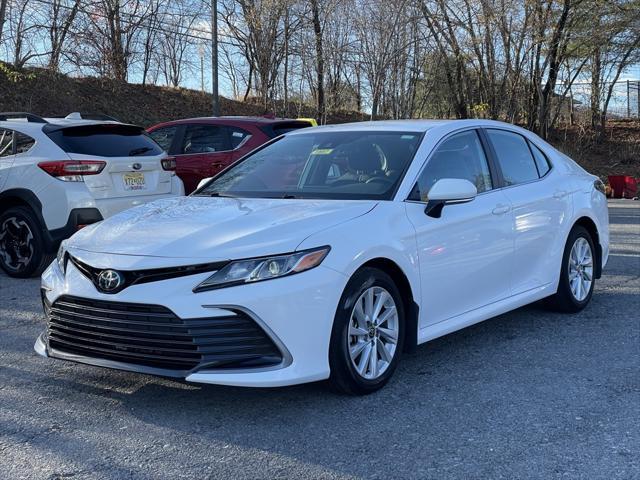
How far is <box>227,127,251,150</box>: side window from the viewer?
33.8ft

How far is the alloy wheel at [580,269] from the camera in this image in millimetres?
6219

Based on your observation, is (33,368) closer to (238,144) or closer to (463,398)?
(463,398)

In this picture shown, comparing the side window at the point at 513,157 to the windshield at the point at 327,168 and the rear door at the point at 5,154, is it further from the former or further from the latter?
the rear door at the point at 5,154

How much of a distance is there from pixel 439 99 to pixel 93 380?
26.3 m

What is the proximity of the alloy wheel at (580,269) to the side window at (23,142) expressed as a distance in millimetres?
5360

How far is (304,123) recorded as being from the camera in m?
11.0

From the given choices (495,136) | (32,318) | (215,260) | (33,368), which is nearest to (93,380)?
(33,368)

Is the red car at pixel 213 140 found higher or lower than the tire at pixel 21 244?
higher

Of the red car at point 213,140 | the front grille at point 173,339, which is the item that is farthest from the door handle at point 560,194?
the red car at point 213,140

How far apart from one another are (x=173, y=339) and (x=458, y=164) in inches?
96.7

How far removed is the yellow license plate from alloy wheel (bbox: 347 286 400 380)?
4.35 metres

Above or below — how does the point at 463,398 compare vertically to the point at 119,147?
below

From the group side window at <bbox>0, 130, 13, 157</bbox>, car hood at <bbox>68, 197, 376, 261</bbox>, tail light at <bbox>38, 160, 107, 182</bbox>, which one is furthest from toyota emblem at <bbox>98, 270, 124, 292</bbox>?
side window at <bbox>0, 130, 13, 157</bbox>

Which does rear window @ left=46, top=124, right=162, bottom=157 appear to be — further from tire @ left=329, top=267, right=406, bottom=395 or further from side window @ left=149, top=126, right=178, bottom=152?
tire @ left=329, top=267, right=406, bottom=395
